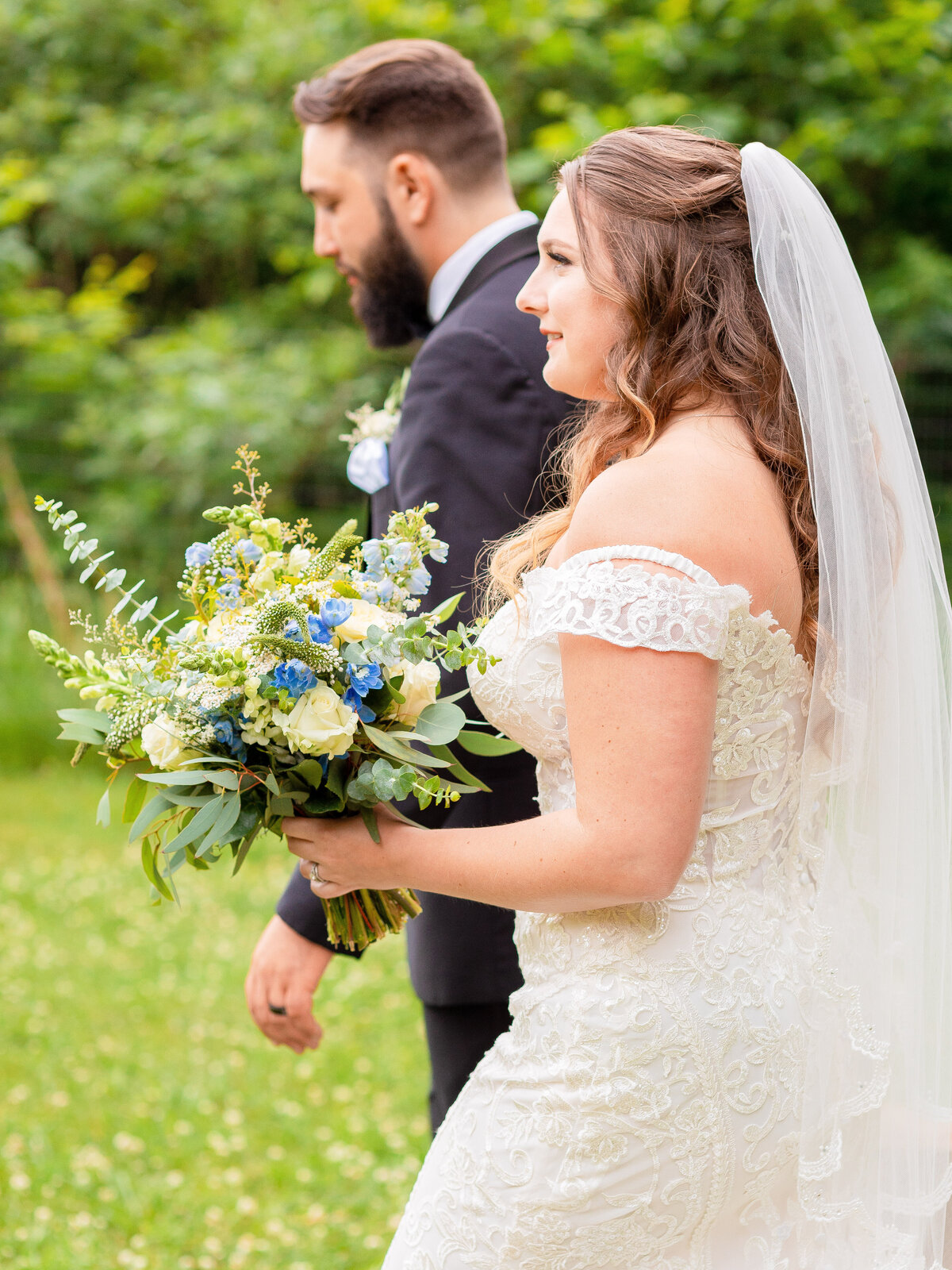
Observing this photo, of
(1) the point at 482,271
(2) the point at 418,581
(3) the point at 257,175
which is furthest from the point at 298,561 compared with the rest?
(3) the point at 257,175

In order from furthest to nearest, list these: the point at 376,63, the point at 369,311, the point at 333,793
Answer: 1. the point at 369,311
2. the point at 376,63
3. the point at 333,793

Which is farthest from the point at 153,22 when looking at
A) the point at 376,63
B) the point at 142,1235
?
the point at 142,1235

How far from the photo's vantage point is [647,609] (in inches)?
63.9

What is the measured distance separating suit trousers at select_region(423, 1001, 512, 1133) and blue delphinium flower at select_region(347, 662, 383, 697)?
1071mm

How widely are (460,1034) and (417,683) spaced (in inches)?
43.5

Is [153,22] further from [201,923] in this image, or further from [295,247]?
[201,923]

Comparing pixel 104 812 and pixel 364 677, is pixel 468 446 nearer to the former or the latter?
pixel 364 677

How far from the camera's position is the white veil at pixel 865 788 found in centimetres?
183

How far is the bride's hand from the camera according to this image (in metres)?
1.85

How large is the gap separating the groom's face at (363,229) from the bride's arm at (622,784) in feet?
4.92

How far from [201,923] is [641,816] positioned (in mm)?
4868

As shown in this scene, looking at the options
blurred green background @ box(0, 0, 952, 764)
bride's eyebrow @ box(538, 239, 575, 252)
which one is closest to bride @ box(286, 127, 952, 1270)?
bride's eyebrow @ box(538, 239, 575, 252)

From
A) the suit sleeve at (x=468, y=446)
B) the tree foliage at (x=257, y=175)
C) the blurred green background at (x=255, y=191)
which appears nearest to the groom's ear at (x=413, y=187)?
the suit sleeve at (x=468, y=446)

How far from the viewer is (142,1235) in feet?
11.6
